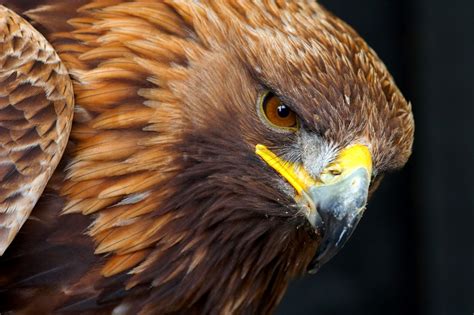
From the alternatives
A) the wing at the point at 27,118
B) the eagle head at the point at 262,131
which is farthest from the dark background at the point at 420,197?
the wing at the point at 27,118

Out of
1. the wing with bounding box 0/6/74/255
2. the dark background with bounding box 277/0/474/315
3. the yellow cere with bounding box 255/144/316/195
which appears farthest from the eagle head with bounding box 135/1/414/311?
the dark background with bounding box 277/0/474/315

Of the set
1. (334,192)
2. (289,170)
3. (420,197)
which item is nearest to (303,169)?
(289,170)

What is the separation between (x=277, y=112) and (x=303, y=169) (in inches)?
6.8

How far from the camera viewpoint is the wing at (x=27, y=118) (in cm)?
247

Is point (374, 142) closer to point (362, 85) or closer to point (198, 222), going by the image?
point (362, 85)

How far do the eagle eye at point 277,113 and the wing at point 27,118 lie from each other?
1.64 ft

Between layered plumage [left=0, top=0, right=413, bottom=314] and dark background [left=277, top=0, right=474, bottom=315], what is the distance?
1793 millimetres

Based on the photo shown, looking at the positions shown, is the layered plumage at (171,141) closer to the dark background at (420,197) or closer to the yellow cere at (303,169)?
the yellow cere at (303,169)

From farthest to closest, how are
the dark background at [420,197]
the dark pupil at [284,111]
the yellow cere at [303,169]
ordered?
the dark background at [420,197], the dark pupil at [284,111], the yellow cere at [303,169]

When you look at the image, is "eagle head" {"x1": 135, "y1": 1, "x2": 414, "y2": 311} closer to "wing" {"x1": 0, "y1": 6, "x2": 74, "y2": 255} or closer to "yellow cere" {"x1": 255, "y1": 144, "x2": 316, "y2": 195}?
"yellow cere" {"x1": 255, "y1": 144, "x2": 316, "y2": 195}

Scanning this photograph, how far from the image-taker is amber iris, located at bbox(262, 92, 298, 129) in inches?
106

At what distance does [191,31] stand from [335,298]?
232 centimetres

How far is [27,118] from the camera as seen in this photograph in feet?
8.30

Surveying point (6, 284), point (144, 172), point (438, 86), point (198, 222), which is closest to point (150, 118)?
point (144, 172)
